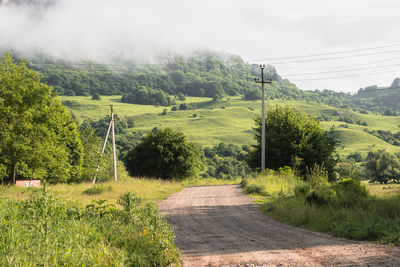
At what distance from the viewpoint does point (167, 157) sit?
48.2 meters

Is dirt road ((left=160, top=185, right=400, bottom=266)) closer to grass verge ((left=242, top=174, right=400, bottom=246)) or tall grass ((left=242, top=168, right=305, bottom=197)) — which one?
grass verge ((left=242, top=174, right=400, bottom=246))

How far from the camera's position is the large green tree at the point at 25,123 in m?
29.7

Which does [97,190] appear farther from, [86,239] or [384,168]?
[384,168]

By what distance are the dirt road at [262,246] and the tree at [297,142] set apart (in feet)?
72.0

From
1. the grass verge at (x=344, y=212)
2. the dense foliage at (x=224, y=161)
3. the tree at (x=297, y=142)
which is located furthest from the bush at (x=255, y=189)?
the dense foliage at (x=224, y=161)

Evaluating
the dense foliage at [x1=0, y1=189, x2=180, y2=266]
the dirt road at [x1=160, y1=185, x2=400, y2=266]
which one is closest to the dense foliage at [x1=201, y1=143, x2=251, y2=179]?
the dirt road at [x1=160, y1=185, x2=400, y2=266]

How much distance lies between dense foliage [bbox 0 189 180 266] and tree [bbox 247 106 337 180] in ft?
88.8

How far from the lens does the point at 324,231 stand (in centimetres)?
1167

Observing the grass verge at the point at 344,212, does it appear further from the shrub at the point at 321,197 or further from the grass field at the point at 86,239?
the grass field at the point at 86,239

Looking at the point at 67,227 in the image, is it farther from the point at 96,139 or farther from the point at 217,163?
the point at 217,163

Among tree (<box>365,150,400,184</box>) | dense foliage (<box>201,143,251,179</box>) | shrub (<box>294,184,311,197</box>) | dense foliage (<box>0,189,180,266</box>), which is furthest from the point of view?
dense foliage (<box>201,143,251,179</box>)

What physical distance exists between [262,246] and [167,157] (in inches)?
1541

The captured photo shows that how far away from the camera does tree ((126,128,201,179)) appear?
158 ft

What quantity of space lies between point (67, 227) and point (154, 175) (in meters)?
40.6
